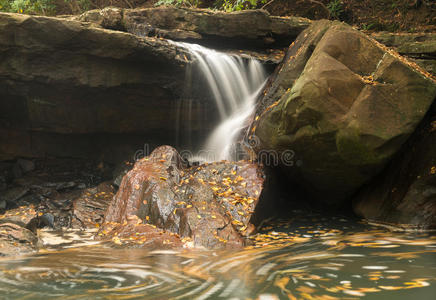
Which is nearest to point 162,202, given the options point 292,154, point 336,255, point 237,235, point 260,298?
point 237,235

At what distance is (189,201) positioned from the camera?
5.66 meters

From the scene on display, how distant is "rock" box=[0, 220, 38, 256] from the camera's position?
450 centimetres

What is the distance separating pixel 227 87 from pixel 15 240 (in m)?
5.86

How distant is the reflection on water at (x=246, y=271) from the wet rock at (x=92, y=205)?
209 cm

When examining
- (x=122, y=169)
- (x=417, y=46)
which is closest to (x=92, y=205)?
(x=122, y=169)

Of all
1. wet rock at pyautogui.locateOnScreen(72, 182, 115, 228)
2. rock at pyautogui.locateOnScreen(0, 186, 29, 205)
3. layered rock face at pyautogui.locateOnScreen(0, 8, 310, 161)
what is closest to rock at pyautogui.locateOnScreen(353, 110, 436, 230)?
layered rock face at pyautogui.locateOnScreen(0, 8, 310, 161)

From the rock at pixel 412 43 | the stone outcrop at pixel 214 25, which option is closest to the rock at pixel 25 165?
the stone outcrop at pixel 214 25

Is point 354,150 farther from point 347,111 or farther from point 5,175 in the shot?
point 5,175

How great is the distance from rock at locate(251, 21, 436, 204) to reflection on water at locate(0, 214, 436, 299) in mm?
1269

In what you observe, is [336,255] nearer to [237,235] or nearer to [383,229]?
[237,235]

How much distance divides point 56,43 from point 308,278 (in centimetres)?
648

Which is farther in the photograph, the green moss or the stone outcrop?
the stone outcrop

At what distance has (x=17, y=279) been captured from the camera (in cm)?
325

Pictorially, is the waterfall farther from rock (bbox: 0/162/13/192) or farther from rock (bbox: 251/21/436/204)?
rock (bbox: 0/162/13/192)
